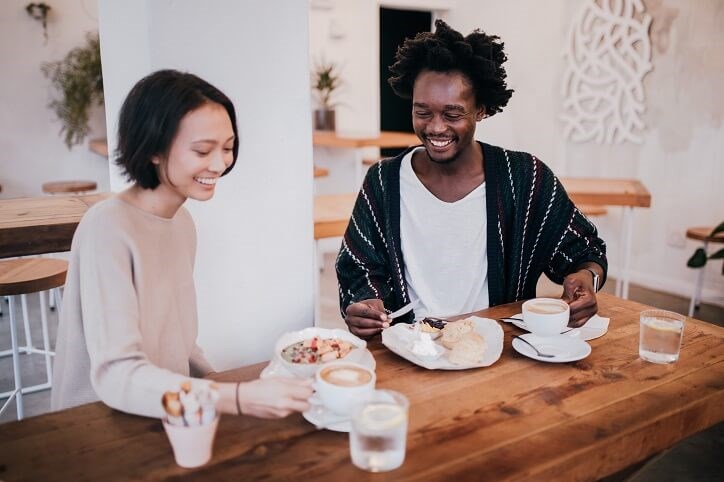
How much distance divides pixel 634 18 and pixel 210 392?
4497 mm

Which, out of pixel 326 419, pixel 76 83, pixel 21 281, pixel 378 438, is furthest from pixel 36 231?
pixel 76 83

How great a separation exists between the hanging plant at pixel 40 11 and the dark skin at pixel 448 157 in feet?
14.7

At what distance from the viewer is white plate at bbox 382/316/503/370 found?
4.33ft

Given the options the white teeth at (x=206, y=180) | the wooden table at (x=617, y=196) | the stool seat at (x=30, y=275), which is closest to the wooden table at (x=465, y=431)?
the white teeth at (x=206, y=180)

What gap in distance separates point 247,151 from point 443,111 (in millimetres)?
538

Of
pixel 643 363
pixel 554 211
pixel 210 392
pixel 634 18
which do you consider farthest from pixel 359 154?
pixel 210 392

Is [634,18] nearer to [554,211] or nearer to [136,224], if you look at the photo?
[554,211]

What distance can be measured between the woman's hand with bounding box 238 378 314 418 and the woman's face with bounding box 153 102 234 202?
40cm

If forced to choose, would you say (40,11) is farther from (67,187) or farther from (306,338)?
(306,338)

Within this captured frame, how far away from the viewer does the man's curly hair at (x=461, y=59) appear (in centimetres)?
→ 174

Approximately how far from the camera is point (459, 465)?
982 millimetres

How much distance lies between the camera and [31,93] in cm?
527

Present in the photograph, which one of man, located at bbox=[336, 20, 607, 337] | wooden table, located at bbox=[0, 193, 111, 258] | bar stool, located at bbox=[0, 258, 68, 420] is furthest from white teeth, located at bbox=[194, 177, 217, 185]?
bar stool, located at bbox=[0, 258, 68, 420]

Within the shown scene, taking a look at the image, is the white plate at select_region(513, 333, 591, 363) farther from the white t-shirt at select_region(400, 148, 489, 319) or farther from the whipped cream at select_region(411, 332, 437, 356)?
the white t-shirt at select_region(400, 148, 489, 319)
